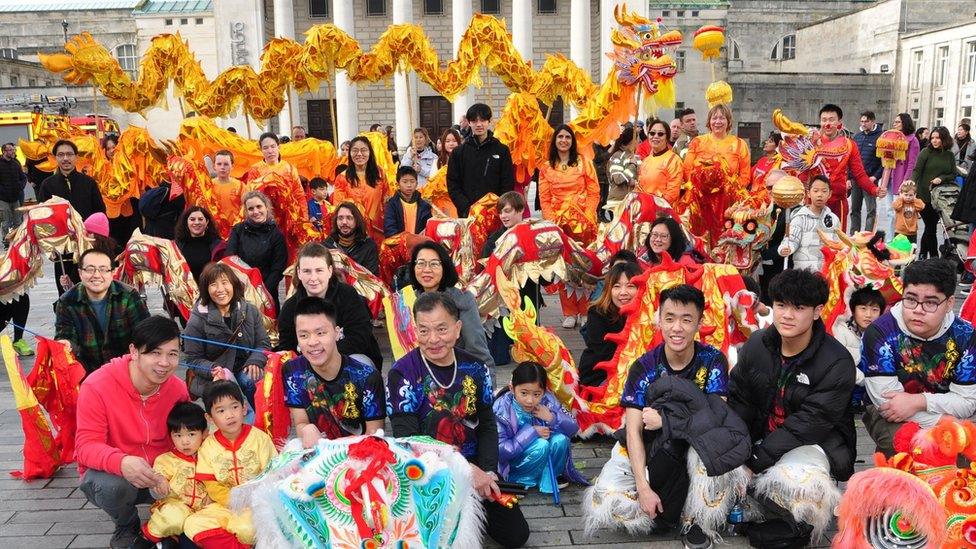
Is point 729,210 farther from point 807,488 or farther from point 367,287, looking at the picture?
point 807,488

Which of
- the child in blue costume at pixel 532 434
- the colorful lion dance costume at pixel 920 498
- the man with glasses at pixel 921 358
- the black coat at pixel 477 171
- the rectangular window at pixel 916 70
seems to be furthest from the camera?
the rectangular window at pixel 916 70

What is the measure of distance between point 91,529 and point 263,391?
0.93m

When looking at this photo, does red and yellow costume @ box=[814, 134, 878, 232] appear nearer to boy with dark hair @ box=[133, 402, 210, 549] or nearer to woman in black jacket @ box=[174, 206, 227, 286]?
woman in black jacket @ box=[174, 206, 227, 286]

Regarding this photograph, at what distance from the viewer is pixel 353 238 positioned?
19.2 feet

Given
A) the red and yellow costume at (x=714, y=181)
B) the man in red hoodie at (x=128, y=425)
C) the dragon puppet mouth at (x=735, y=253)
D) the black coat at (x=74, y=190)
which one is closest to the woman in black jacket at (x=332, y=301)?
the man in red hoodie at (x=128, y=425)

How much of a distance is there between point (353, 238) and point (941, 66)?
92.9 ft

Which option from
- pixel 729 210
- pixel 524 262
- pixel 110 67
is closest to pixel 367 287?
pixel 524 262

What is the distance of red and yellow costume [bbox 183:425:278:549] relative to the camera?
3.08 metres

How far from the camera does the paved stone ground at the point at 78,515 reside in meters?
3.31

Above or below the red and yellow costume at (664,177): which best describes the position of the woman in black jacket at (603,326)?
below

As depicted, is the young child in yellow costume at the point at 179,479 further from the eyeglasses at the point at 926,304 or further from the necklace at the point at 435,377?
the eyeglasses at the point at 926,304

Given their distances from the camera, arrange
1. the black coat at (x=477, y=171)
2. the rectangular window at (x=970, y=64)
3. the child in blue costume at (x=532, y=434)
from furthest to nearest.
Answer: the rectangular window at (x=970, y=64)
the black coat at (x=477, y=171)
the child in blue costume at (x=532, y=434)

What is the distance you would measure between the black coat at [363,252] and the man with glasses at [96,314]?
1.79 metres

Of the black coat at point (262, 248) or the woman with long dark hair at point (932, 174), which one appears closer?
the black coat at point (262, 248)
